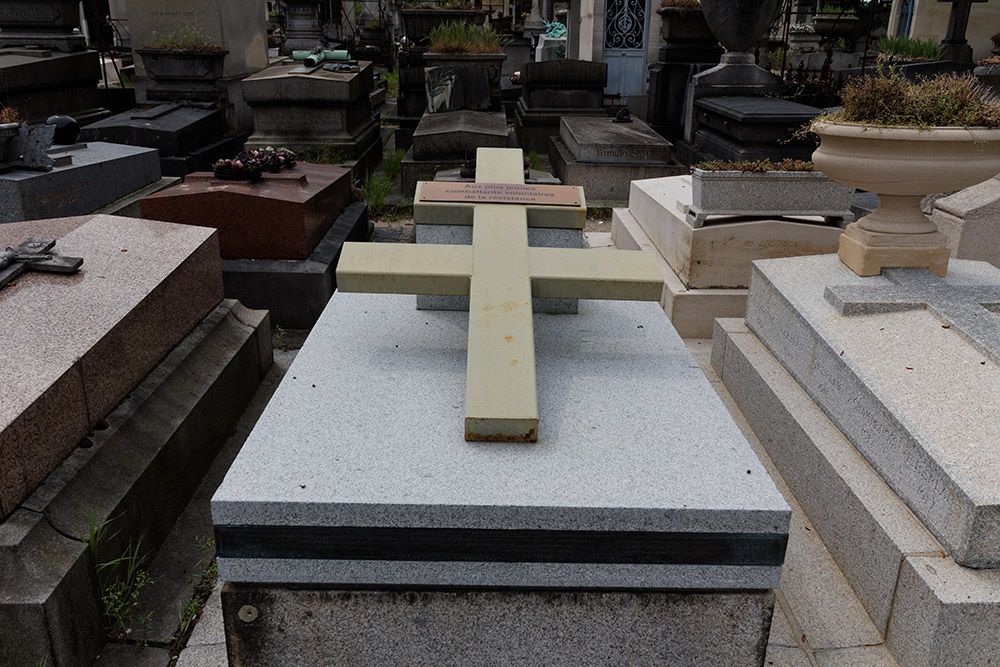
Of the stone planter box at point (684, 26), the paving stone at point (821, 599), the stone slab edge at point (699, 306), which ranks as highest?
the stone planter box at point (684, 26)

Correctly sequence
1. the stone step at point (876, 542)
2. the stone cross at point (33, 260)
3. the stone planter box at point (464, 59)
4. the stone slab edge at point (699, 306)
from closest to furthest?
the stone step at point (876, 542)
the stone cross at point (33, 260)
the stone slab edge at point (699, 306)
the stone planter box at point (464, 59)

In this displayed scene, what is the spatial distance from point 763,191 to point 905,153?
156 centimetres

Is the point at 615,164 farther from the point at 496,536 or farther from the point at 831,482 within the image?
the point at 496,536

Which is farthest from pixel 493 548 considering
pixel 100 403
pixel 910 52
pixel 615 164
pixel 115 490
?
pixel 910 52

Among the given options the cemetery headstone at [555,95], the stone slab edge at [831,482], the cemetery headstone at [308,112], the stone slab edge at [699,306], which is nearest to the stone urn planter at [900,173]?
the stone slab edge at [831,482]

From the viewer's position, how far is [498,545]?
7.04 ft

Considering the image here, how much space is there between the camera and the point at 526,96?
12.0 m

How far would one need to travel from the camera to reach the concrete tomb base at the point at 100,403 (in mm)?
2439

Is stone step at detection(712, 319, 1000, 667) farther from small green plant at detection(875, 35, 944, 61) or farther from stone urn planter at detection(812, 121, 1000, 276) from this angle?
small green plant at detection(875, 35, 944, 61)

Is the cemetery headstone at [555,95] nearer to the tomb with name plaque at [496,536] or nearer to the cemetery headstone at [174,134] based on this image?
the cemetery headstone at [174,134]

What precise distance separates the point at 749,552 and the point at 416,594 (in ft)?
2.97

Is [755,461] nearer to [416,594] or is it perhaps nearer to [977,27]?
[416,594]

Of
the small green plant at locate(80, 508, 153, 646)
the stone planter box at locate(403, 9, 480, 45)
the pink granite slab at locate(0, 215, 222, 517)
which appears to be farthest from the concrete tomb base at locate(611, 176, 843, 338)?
the stone planter box at locate(403, 9, 480, 45)

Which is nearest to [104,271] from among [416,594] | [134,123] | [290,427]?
[290,427]
